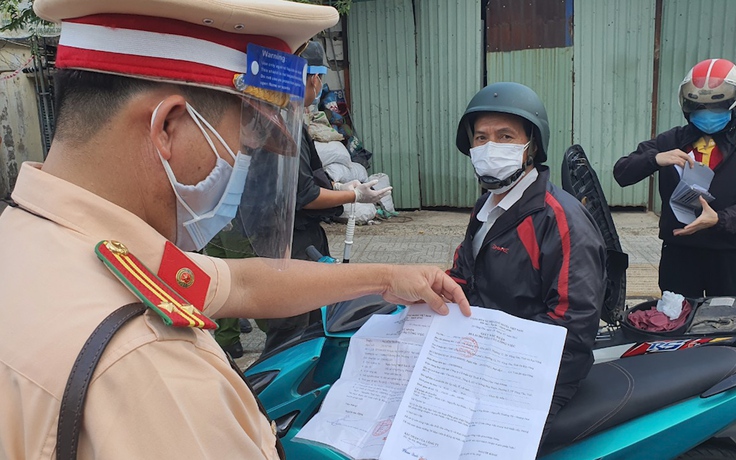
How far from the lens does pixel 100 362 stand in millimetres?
718

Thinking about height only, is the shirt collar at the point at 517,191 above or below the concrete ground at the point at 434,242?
above

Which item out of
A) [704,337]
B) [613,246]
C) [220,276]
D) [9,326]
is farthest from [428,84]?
[9,326]

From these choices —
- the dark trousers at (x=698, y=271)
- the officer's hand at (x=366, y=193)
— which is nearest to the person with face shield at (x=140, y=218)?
the officer's hand at (x=366, y=193)

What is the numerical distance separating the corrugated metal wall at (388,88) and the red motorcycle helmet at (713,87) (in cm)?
528

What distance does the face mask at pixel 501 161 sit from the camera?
7.18 feet

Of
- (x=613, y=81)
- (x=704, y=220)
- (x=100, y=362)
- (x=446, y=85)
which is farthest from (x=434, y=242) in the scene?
(x=100, y=362)

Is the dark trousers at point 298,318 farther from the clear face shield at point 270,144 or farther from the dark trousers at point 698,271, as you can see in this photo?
the dark trousers at point 698,271

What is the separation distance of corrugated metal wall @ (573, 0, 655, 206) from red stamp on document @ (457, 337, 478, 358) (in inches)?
260

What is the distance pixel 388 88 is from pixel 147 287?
7.60 m

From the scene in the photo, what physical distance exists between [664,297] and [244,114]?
223cm

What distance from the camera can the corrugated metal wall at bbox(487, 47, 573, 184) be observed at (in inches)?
292

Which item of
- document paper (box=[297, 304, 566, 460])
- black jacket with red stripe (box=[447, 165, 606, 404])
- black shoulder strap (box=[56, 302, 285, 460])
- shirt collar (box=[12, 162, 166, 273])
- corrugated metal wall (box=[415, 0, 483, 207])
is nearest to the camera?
black shoulder strap (box=[56, 302, 285, 460])

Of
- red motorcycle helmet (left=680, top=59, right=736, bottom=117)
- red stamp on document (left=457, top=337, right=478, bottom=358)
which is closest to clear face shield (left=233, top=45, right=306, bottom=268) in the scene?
red stamp on document (left=457, top=337, right=478, bottom=358)

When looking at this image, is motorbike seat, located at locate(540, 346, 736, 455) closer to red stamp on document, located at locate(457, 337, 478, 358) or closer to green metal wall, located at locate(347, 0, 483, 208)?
red stamp on document, located at locate(457, 337, 478, 358)
